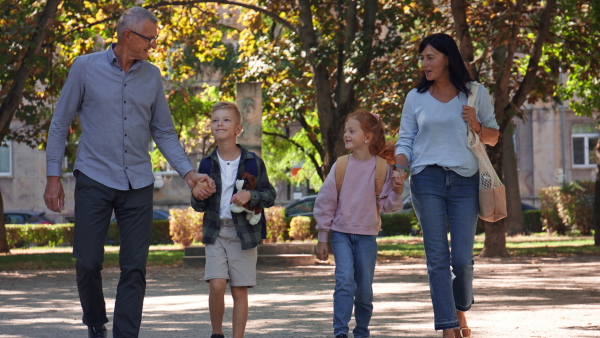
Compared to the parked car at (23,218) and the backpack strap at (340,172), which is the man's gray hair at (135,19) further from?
the parked car at (23,218)

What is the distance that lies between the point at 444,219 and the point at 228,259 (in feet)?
4.61

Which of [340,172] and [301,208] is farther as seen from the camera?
[301,208]

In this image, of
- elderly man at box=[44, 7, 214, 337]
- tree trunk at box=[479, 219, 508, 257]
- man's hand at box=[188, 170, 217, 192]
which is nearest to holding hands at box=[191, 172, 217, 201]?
man's hand at box=[188, 170, 217, 192]

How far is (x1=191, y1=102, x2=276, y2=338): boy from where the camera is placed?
20.3 ft

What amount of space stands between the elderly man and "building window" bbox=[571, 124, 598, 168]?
41340 millimetres

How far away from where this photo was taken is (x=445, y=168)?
612cm

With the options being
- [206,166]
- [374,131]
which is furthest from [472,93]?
[206,166]

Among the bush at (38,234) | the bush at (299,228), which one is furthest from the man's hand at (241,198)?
the bush at (38,234)

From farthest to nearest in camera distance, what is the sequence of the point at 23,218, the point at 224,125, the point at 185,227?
the point at 23,218 → the point at 185,227 → the point at 224,125

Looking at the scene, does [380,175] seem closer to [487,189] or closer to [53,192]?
[487,189]

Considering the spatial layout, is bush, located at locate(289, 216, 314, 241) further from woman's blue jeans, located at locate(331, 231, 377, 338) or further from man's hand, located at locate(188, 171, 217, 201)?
man's hand, located at locate(188, 171, 217, 201)

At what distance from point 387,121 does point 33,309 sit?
10.0 metres

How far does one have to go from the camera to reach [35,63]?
14938mm

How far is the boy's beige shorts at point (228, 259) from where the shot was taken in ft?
20.4
